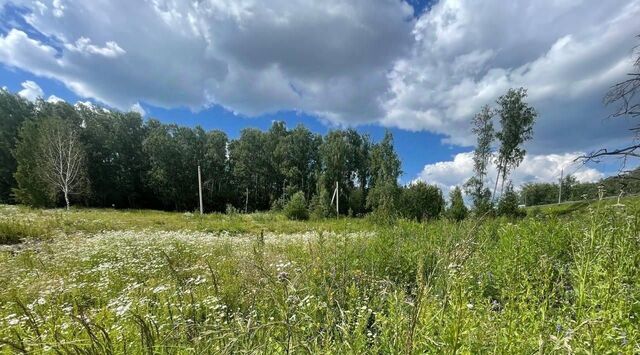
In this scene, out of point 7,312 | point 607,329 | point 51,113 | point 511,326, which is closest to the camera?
point 607,329

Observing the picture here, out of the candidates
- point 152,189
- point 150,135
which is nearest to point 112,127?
point 150,135

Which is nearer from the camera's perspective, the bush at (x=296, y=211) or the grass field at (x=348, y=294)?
the grass field at (x=348, y=294)

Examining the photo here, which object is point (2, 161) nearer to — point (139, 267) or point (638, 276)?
point (139, 267)

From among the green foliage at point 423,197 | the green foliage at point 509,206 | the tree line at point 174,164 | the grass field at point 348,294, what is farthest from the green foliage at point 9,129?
the green foliage at point 509,206

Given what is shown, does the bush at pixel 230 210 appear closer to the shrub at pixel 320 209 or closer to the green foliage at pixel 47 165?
the shrub at pixel 320 209

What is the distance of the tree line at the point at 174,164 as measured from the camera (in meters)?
34.2

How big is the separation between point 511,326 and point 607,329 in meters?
0.45

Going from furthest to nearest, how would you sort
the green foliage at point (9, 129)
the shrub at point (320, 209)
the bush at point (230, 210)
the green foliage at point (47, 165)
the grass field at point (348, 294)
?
the green foliage at point (9, 129) → the green foliage at point (47, 165) → the bush at point (230, 210) → the shrub at point (320, 209) → the grass field at point (348, 294)

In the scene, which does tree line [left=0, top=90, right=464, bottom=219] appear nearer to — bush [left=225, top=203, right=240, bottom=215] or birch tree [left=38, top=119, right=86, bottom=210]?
birch tree [left=38, top=119, right=86, bottom=210]

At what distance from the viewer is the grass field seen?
1455mm

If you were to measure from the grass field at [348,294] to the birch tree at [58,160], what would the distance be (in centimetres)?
2749

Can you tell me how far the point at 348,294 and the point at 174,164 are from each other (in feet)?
181

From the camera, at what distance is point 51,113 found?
4906 centimetres

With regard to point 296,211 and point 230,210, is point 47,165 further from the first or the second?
point 296,211
